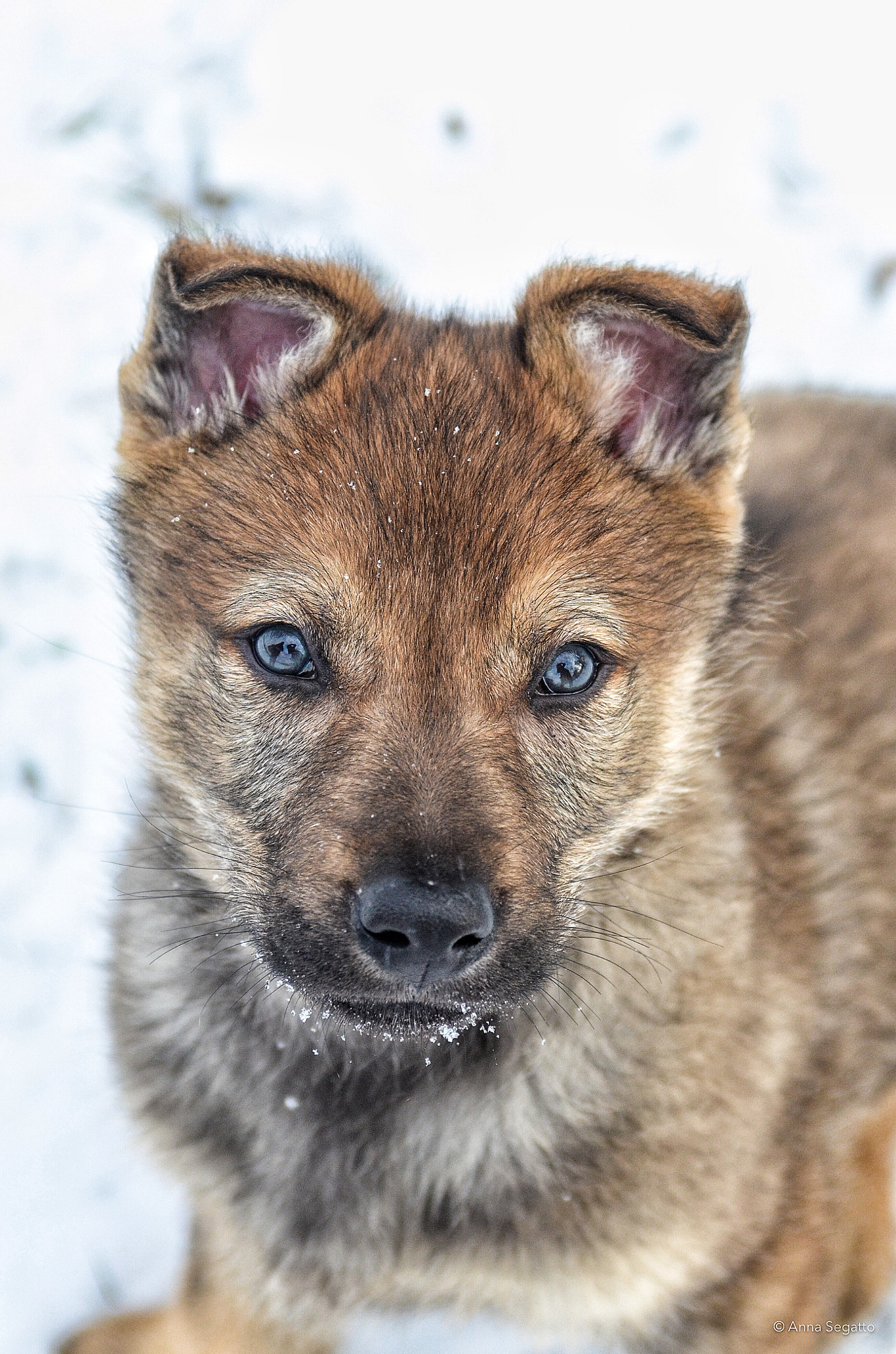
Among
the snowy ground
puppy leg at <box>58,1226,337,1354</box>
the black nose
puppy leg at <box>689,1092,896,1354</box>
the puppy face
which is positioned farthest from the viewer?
the snowy ground

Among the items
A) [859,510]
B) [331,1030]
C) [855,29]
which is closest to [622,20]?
[855,29]

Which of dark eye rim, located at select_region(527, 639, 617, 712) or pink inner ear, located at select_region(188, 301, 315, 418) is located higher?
pink inner ear, located at select_region(188, 301, 315, 418)

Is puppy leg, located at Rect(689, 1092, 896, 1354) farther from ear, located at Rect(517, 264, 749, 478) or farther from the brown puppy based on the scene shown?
ear, located at Rect(517, 264, 749, 478)

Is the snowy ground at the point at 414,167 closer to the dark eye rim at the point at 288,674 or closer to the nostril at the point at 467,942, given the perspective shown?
the dark eye rim at the point at 288,674

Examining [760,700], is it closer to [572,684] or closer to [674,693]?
[674,693]

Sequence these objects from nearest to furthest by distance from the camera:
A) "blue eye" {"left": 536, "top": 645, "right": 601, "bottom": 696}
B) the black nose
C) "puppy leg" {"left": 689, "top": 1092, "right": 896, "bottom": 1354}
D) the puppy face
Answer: the black nose, the puppy face, "blue eye" {"left": 536, "top": 645, "right": 601, "bottom": 696}, "puppy leg" {"left": 689, "top": 1092, "right": 896, "bottom": 1354}

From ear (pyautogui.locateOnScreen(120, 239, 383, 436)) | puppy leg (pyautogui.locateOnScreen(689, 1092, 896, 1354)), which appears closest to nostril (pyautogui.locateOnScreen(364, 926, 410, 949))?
ear (pyautogui.locateOnScreen(120, 239, 383, 436))
